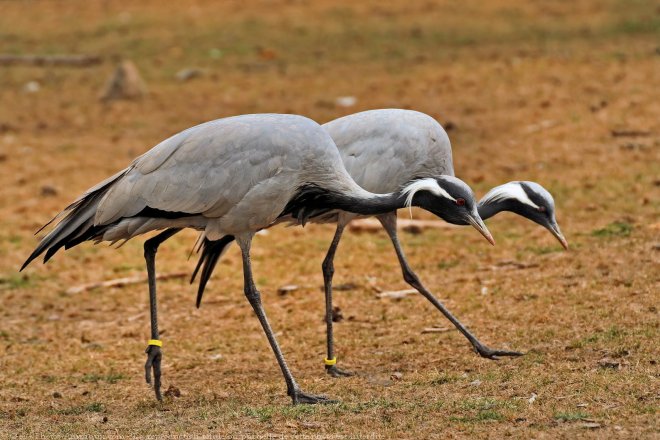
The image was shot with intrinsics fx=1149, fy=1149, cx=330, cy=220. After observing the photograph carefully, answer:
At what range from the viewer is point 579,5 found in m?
19.5

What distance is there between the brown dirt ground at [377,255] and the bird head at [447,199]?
90 cm

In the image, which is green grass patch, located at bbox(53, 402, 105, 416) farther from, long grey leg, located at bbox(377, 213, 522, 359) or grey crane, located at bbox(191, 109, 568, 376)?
long grey leg, located at bbox(377, 213, 522, 359)

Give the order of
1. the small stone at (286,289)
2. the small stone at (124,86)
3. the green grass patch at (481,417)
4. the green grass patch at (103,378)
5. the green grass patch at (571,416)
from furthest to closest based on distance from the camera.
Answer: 1. the small stone at (124,86)
2. the small stone at (286,289)
3. the green grass patch at (103,378)
4. the green grass patch at (481,417)
5. the green grass patch at (571,416)

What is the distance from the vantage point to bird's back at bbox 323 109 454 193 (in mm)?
7301

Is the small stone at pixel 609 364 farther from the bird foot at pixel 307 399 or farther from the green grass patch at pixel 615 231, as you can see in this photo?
the green grass patch at pixel 615 231

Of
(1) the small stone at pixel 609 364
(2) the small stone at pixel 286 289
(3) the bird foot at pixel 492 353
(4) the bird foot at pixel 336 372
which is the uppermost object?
(1) the small stone at pixel 609 364

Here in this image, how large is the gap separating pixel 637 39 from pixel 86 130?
812 centimetres

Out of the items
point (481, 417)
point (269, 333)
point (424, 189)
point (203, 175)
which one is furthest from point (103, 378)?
point (481, 417)

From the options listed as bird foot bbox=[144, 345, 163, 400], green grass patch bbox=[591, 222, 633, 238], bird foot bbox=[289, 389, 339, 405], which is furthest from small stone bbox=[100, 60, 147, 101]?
bird foot bbox=[289, 389, 339, 405]

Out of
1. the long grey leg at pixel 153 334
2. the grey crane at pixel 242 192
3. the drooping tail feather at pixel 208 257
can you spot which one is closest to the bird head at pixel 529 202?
the grey crane at pixel 242 192

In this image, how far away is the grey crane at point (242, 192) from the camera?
21.1 ft

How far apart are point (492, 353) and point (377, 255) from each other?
9.40 feet

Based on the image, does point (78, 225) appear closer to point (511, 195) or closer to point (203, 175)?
point (203, 175)

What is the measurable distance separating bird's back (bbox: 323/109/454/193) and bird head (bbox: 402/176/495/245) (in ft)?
2.18
